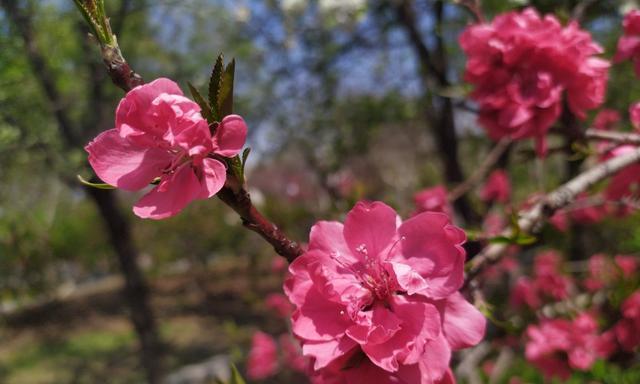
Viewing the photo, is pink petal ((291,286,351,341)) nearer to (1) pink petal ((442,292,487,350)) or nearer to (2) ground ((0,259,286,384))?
(1) pink petal ((442,292,487,350))

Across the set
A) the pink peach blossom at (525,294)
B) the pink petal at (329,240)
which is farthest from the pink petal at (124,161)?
the pink peach blossom at (525,294)

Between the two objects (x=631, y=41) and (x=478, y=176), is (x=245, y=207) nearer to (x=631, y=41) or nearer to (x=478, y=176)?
(x=631, y=41)

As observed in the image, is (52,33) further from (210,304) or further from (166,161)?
(210,304)

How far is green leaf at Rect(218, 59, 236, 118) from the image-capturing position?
68cm

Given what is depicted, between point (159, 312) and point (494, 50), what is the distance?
38.7ft

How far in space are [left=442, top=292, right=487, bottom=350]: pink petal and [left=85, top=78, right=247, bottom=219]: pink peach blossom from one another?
44cm

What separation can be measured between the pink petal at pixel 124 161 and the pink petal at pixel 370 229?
0.33 metres

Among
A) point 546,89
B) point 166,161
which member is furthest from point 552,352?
point 166,161

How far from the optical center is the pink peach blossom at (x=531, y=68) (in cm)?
112

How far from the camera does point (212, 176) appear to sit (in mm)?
673

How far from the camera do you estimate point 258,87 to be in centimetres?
643

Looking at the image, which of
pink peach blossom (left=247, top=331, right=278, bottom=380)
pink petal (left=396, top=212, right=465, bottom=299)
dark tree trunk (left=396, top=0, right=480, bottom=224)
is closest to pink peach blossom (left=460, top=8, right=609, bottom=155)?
pink petal (left=396, top=212, right=465, bottom=299)

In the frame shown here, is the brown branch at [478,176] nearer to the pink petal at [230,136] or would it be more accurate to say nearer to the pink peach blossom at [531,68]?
the pink peach blossom at [531,68]

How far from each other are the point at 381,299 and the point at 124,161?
485mm
